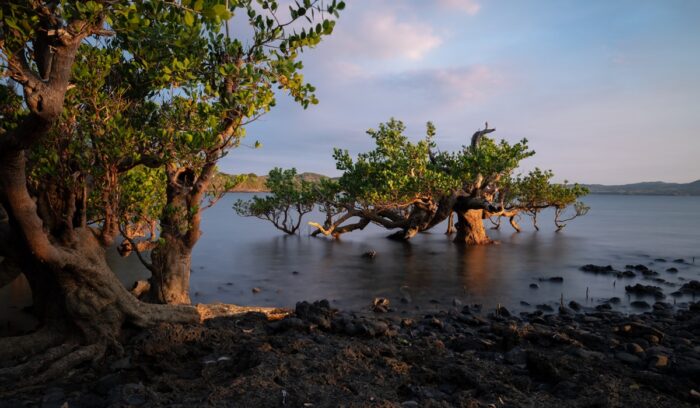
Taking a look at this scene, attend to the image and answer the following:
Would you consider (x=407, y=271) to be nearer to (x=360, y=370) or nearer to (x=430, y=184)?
(x=430, y=184)

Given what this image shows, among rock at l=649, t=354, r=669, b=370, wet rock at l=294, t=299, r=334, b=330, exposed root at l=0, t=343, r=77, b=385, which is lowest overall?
rock at l=649, t=354, r=669, b=370

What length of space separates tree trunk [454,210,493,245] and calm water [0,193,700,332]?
1741mm

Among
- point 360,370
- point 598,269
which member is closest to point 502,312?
point 360,370

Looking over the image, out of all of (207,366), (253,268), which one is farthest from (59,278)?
(253,268)

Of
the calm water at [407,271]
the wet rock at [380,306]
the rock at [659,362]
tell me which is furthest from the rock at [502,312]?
the rock at [659,362]

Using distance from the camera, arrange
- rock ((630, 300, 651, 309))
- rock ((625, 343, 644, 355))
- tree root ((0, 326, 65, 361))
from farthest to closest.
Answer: rock ((630, 300, 651, 309)) < rock ((625, 343, 644, 355)) < tree root ((0, 326, 65, 361))

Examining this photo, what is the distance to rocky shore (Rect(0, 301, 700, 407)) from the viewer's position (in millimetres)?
6219

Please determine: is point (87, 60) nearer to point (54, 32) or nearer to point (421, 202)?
point (54, 32)

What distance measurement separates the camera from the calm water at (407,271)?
18.9 meters

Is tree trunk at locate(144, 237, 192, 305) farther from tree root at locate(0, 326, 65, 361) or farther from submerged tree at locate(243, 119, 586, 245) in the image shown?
submerged tree at locate(243, 119, 586, 245)

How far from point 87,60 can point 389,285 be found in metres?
16.1

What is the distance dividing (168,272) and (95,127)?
5482 millimetres

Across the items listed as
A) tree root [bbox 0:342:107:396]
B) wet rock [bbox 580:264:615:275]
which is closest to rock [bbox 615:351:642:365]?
tree root [bbox 0:342:107:396]

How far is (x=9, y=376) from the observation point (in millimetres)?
6977
